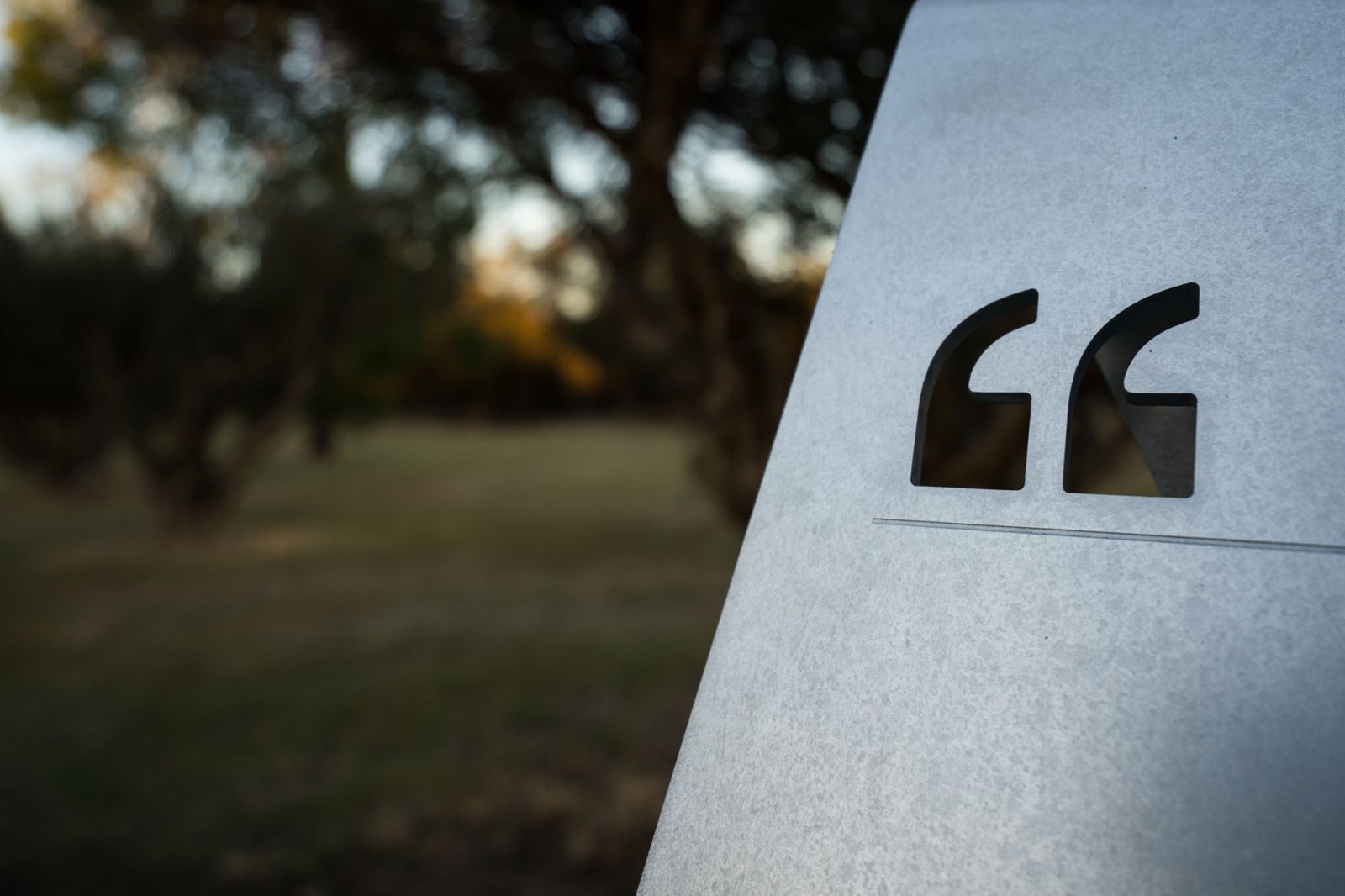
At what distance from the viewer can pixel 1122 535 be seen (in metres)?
1.25

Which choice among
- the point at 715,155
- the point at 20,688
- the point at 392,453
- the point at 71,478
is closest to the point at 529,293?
the point at 392,453

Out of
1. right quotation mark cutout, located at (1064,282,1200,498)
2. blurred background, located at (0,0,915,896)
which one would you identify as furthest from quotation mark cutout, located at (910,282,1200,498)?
blurred background, located at (0,0,915,896)

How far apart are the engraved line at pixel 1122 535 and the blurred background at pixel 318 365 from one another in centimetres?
213

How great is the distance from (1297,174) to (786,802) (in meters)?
1.01

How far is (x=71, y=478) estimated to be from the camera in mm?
13906

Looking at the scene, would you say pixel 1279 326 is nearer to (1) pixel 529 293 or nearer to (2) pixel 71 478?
(2) pixel 71 478

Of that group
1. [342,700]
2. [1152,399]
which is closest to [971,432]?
[1152,399]

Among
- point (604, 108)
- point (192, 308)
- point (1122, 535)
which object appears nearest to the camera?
point (1122, 535)

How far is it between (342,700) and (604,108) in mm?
3821

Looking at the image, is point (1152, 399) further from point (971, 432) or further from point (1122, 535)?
point (971, 432)

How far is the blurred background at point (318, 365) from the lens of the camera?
4070 millimetres

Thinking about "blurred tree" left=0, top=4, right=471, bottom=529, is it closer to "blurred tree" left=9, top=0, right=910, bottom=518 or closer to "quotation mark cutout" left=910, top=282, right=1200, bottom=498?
"blurred tree" left=9, top=0, right=910, bottom=518

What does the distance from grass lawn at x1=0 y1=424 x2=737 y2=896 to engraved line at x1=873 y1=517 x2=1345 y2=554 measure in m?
3.26

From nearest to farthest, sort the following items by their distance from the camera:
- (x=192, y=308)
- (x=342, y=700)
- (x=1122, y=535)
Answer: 1. (x=1122, y=535)
2. (x=342, y=700)
3. (x=192, y=308)
